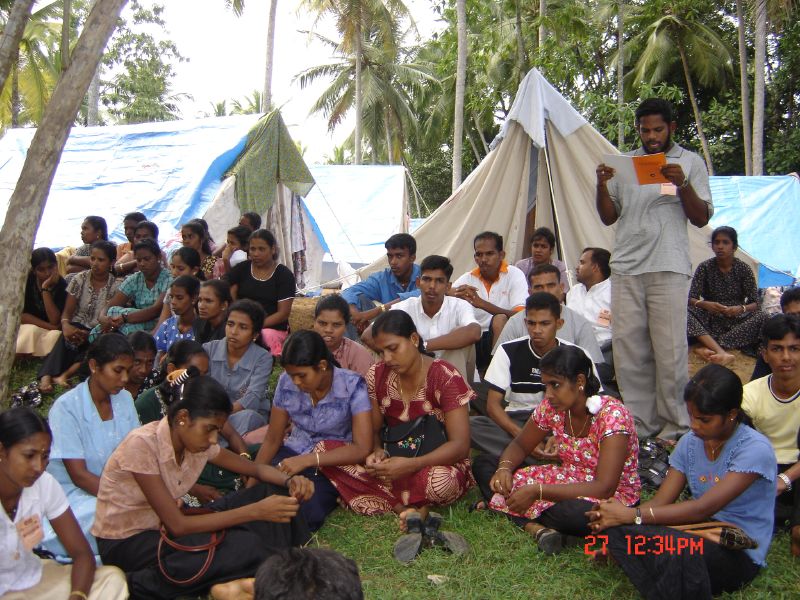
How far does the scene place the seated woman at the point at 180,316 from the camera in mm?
5031

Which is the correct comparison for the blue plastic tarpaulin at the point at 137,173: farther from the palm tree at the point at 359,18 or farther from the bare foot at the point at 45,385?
the palm tree at the point at 359,18

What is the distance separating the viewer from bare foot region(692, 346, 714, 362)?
17.8 ft

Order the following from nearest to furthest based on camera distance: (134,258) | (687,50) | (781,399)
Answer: (781,399) → (134,258) → (687,50)

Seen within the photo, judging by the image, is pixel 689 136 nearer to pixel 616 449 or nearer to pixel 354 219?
pixel 354 219

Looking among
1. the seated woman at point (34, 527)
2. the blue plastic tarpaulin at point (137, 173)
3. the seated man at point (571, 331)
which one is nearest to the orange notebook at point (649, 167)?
the seated man at point (571, 331)

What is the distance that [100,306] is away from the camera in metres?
6.05

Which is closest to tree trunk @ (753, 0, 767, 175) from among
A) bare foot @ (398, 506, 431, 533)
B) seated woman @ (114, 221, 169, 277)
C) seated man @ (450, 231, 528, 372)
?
seated man @ (450, 231, 528, 372)

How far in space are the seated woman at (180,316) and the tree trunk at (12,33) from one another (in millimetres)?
1622

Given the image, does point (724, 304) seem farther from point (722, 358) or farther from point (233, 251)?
point (233, 251)

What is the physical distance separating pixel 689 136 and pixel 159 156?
567 inches

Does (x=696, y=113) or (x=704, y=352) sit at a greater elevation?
(x=696, y=113)

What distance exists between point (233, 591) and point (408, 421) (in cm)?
119

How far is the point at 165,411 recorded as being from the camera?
3.94 m
